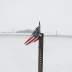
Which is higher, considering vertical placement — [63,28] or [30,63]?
[63,28]

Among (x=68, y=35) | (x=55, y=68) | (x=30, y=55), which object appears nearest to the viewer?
(x=55, y=68)

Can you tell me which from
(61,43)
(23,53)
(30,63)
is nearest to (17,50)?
(23,53)

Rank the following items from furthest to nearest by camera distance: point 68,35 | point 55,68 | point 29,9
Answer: point 29,9 < point 68,35 < point 55,68

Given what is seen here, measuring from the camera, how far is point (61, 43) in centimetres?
201

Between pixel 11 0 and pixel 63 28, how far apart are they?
0.69 metres

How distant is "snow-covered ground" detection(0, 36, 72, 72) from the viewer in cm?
165

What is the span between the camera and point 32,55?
74.3 inches

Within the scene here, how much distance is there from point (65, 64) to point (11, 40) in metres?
0.69

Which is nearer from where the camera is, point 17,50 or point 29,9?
point 17,50

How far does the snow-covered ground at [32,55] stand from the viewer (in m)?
1.65

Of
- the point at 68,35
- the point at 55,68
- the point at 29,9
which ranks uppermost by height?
the point at 29,9

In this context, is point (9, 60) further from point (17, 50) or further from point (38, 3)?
point (38, 3)

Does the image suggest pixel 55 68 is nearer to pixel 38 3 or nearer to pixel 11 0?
pixel 38 3

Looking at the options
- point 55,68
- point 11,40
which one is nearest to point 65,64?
point 55,68
